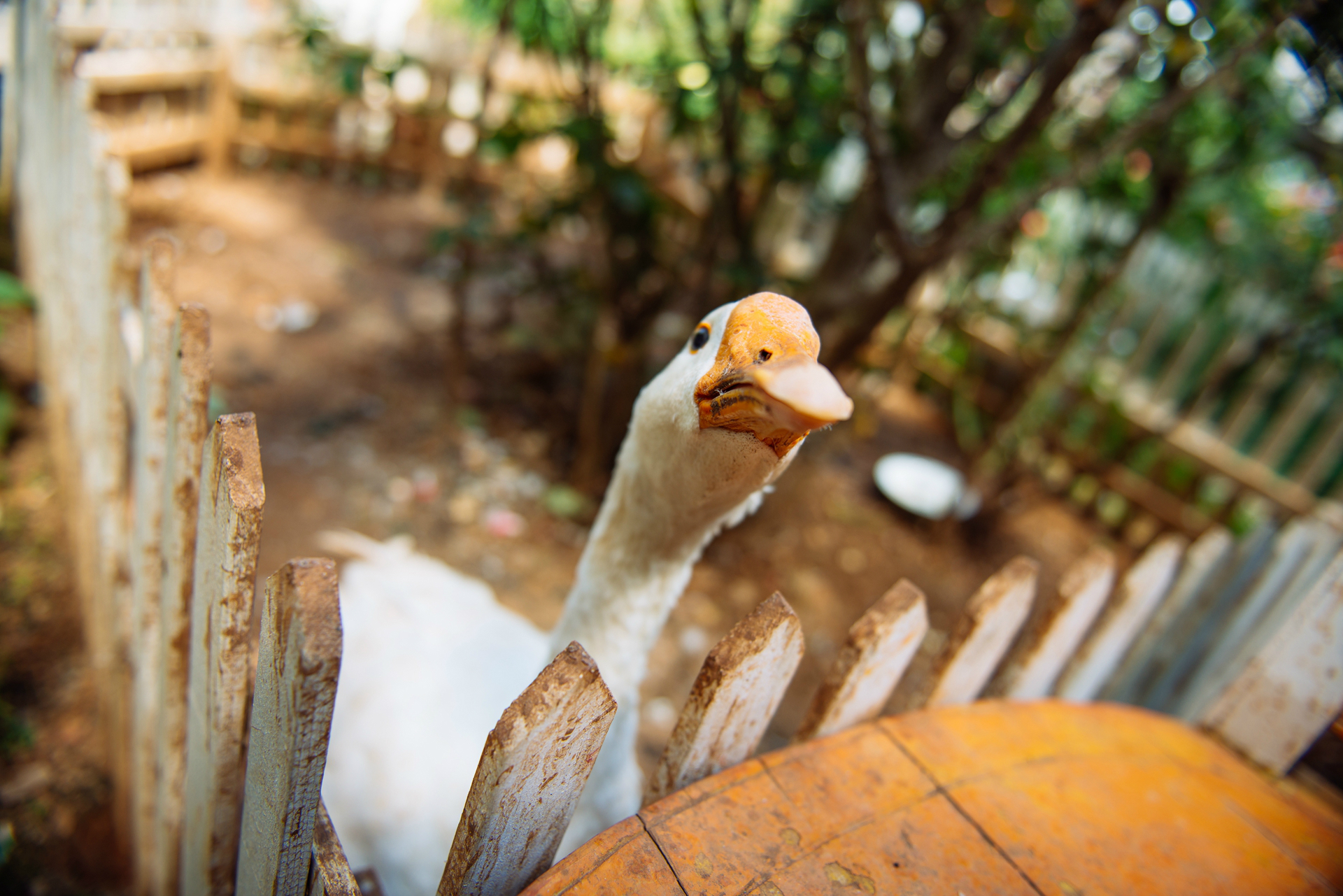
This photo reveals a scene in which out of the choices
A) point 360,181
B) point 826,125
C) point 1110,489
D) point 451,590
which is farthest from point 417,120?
point 1110,489

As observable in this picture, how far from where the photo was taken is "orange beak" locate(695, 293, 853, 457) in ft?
2.38

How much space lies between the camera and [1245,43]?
1.87 meters

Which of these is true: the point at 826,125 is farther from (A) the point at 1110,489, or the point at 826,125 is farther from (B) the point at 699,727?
(A) the point at 1110,489

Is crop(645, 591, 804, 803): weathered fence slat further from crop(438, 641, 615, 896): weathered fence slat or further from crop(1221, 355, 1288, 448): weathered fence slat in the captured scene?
crop(1221, 355, 1288, 448): weathered fence slat

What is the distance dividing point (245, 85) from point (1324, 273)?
8.47m

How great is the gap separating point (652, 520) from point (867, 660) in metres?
0.42

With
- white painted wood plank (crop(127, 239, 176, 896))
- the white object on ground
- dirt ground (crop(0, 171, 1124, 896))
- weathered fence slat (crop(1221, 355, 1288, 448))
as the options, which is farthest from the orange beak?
weathered fence slat (crop(1221, 355, 1288, 448))

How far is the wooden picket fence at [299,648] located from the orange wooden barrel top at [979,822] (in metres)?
0.07

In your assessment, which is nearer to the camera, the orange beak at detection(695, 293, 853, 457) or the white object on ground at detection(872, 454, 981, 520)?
the orange beak at detection(695, 293, 853, 457)

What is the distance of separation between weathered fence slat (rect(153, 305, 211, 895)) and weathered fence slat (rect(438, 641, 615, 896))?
0.60 m

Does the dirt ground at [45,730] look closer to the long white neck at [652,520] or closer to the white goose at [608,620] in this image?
the white goose at [608,620]

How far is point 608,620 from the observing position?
4.40 ft

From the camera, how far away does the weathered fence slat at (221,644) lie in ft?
2.65

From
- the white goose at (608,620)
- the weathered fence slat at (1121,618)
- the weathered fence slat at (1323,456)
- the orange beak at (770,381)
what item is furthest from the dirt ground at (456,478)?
the orange beak at (770,381)
